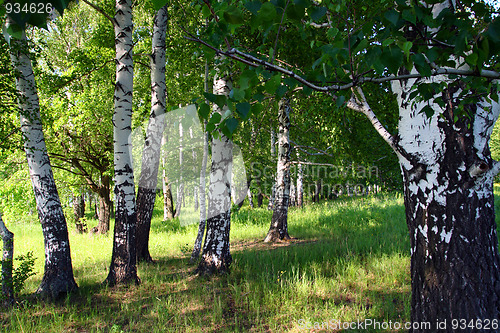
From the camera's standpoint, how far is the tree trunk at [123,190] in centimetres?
495

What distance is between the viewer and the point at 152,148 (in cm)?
644

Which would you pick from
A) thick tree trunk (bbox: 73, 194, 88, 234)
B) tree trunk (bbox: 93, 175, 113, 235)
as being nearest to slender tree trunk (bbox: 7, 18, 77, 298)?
tree trunk (bbox: 93, 175, 113, 235)

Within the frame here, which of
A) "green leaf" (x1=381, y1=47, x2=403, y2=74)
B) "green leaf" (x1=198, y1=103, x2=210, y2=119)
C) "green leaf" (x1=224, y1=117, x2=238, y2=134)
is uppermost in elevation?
"green leaf" (x1=381, y1=47, x2=403, y2=74)

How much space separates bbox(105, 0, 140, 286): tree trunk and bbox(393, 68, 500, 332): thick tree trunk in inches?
171

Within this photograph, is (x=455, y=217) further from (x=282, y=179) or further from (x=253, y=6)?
(x=282, y=179)

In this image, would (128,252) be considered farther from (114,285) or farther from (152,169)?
(152,169)

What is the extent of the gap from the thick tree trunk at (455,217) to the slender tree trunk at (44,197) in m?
4.78

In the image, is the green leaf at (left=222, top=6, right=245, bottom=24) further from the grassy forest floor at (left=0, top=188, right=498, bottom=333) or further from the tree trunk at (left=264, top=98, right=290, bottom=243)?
the tree trunk at (left=264, top=98, right=290, bottom=243)

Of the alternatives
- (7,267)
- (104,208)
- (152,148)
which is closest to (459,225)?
(7,267)

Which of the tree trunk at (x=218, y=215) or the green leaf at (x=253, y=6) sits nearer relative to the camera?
the green leaf at (x=253, y=6)

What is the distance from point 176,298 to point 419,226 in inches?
136

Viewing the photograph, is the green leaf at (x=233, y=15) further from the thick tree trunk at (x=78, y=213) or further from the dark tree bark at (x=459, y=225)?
the thick tree trunk at (x=78, y=213)

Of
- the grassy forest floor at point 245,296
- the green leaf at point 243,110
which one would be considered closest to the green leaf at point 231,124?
the green leaf at point 243,110

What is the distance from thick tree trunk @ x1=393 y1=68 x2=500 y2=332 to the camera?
2.38 meters
